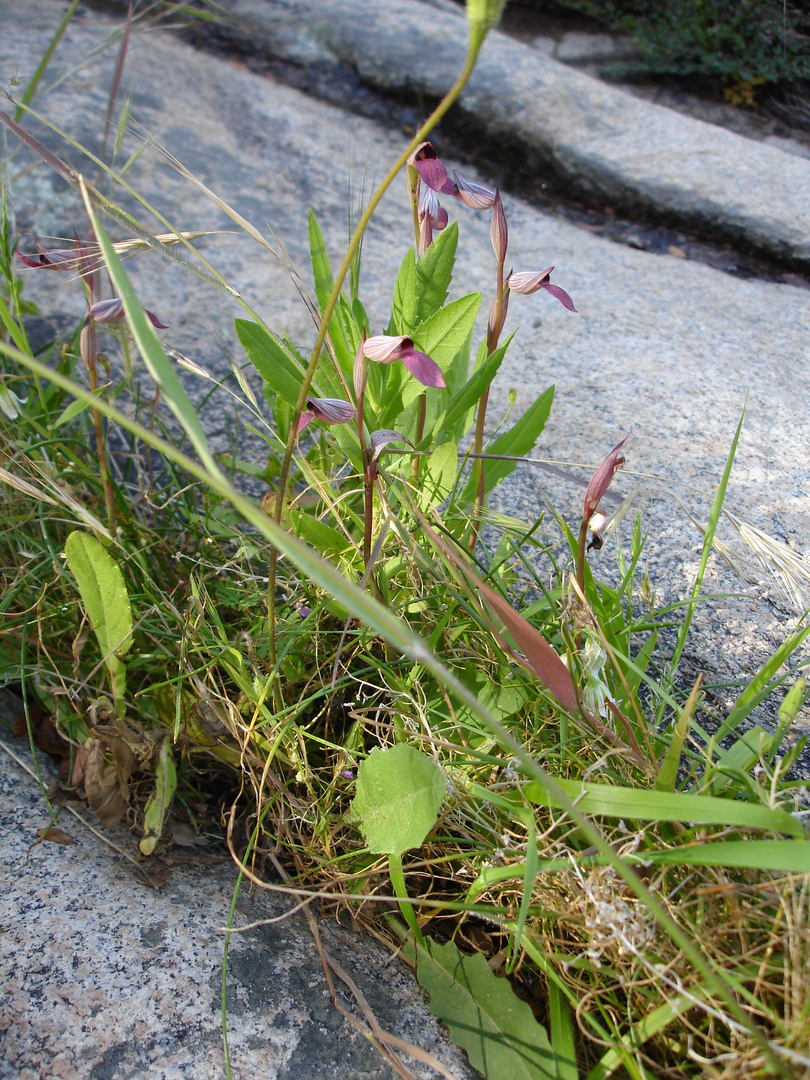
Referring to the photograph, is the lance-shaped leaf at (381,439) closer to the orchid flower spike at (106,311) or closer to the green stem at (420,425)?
the green stem at (420,425)

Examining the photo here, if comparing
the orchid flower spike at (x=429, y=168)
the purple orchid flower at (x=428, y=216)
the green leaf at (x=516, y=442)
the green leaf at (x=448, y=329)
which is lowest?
the green leaf at (x=516, y=442)

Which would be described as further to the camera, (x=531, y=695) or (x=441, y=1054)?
(x=531, y=695)

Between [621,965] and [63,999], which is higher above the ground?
[621,965]

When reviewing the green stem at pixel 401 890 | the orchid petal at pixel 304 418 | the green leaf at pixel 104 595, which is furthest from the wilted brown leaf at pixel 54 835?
the orchid petal at pixel 304 418

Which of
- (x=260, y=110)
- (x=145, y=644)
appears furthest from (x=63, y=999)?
(x=260, y=110)

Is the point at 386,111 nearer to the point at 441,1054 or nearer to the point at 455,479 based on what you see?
the point at 455,479

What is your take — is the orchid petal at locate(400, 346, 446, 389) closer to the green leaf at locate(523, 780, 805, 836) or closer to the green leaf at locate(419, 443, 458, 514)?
the green leaf at locate(419, 443, 458, 514)

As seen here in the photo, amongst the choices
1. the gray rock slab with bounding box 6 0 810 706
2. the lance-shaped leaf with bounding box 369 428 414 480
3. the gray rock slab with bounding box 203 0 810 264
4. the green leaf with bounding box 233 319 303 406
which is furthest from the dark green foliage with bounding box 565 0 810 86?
the lance-shaped leaf with bounding box 369 428 414 480

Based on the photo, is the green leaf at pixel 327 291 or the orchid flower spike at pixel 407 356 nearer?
the orchid flower spike at pixel 407 356
